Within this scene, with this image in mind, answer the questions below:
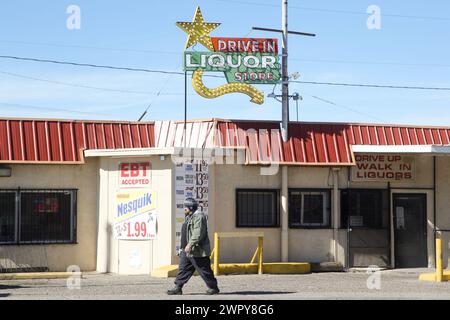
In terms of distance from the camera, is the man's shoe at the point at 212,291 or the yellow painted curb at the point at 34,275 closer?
the man's shoe at the point at 212,291

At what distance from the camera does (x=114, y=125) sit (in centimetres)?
2539

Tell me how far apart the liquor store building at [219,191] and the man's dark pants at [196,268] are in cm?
565

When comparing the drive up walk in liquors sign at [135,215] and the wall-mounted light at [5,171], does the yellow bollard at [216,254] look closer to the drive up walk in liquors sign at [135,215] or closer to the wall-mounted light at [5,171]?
the drive up walk in liquors sign at [135,215]

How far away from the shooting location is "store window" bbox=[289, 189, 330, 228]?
24.7 m

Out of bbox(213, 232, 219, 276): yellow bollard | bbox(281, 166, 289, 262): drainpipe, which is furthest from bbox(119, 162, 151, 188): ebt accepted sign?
bbox(281, 166, 289, 262): drainpipe

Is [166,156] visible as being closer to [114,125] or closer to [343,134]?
[114,125]

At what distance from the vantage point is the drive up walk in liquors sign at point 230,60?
25.0 meters

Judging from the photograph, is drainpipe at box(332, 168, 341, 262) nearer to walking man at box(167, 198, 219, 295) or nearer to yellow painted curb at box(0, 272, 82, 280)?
yellow painted curb at box(0, 272, 82, 280)

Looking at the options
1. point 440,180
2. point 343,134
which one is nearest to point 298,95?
point 343,134

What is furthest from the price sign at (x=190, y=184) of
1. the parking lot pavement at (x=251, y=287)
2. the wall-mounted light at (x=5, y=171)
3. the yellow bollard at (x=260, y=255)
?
the wall-mounted light at (x=5, y=171)

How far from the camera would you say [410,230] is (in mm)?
25594

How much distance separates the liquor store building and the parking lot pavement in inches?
54.5

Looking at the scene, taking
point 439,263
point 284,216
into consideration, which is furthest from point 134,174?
point 439,263

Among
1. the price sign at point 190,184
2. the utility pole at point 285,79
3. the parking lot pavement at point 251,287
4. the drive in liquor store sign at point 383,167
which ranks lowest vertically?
the parking lot pavement at point 251,287
